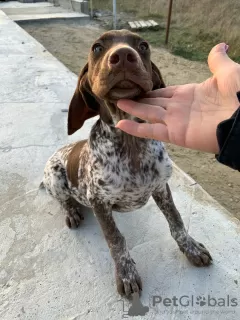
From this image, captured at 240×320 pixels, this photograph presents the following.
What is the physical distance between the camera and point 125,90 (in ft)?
6.99

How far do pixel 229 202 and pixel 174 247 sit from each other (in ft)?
4.84

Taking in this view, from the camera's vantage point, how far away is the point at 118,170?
8.47ft

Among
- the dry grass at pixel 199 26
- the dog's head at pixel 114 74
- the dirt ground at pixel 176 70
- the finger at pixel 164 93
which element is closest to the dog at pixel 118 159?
the dog's head at pixel 114 74

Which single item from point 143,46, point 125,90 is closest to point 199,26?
point 143,46

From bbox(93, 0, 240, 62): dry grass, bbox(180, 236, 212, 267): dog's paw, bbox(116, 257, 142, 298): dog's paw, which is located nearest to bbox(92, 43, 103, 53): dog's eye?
bbox(116, 257, 142, 298): dog's paw

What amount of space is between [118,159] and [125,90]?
614mm

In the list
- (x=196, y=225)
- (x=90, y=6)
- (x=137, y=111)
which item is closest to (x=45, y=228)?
(x=196, y=225)

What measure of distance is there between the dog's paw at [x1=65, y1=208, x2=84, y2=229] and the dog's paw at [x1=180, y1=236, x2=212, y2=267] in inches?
38.0

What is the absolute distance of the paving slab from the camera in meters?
2.67

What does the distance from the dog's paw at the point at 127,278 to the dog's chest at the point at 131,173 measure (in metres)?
0.51

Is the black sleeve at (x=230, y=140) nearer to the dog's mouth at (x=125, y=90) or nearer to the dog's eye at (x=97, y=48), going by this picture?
the dog's mouth at (x=125, y=90)

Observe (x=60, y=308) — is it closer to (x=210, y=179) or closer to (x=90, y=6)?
(x=210, y=179)

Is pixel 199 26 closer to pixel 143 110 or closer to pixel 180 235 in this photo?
pixel 180 235

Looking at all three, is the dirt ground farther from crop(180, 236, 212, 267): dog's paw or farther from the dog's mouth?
the dog's mouth
